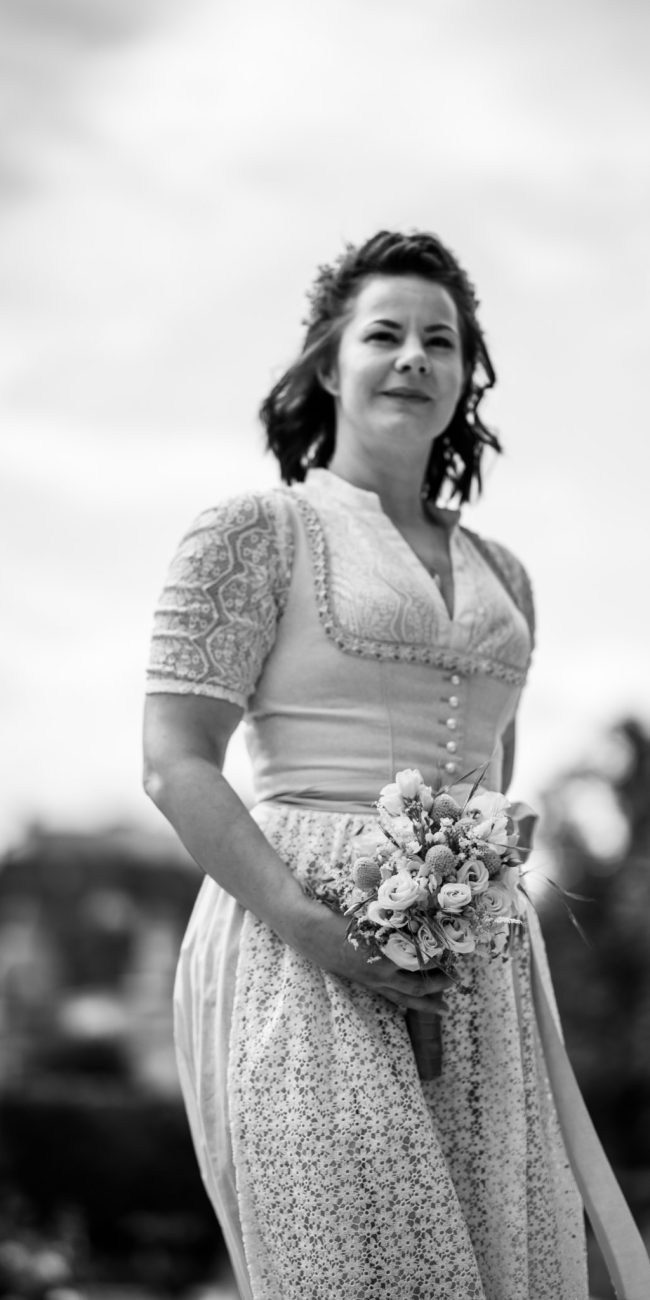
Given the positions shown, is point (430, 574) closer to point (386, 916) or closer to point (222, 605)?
point (222, 605)

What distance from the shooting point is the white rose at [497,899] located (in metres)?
2.48

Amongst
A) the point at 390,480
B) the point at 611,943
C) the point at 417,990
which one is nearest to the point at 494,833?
the point at 417,990

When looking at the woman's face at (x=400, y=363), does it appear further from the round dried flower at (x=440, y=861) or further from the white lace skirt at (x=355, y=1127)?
the round dried flower at (x=440, y=861)

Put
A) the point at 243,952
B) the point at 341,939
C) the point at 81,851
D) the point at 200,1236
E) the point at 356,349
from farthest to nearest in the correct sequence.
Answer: the point at 81,851 → the point at 200,1236 → the point at 356,349 → the point at 243,952 → the point at 341,939

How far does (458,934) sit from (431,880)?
99 mm

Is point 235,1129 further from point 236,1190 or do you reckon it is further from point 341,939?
point 341,939

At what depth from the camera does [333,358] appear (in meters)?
3.22

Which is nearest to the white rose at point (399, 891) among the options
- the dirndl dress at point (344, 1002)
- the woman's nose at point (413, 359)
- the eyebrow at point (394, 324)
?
the dirndl dress at point (344, 1002)

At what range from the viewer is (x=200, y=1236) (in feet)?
70.9

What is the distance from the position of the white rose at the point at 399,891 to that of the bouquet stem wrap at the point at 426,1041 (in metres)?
0.29

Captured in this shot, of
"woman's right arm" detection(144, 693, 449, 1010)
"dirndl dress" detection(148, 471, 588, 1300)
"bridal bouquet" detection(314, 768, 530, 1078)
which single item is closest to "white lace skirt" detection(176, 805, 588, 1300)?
"dirndl dress" detection(148, 471, 588, 1300)

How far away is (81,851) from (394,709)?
50.5 meters

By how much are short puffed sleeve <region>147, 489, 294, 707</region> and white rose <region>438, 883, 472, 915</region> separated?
57 centimetres

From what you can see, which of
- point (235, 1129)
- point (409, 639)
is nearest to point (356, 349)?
point (409, 639)
